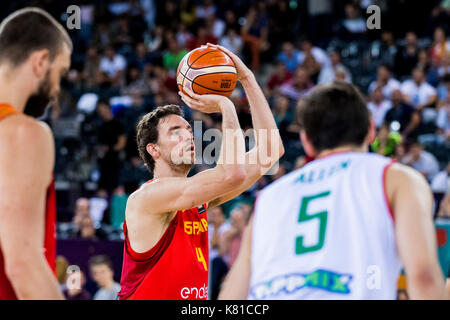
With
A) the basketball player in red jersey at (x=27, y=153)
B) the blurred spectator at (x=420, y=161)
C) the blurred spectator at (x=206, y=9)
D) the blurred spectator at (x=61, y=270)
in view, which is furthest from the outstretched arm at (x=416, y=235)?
the blurred spectator at (x=206, y=9)

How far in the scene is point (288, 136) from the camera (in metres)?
11.5

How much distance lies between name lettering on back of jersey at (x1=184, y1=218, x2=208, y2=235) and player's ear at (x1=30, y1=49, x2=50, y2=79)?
5.64 feet

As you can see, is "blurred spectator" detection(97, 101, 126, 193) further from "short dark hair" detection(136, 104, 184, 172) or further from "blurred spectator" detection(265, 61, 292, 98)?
"short dark hair" detection(136, 104, 184, 172)

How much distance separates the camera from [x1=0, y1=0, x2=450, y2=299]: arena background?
10.1 meters

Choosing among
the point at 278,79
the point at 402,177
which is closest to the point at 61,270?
the point at 278,79

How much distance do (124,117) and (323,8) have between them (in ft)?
18.9

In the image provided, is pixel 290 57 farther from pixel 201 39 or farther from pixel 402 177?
pixel 402 177

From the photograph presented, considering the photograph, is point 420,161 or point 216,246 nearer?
point 216,246

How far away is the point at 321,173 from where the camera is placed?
260cm

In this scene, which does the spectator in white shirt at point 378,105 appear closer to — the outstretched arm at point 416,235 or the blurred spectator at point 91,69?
the blurred spectator at point 91,69

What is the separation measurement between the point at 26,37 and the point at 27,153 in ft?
1.67

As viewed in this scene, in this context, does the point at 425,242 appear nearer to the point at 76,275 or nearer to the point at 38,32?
the point at 38,32

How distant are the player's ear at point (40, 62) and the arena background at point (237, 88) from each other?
5.72 m

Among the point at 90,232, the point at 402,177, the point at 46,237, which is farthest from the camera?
the point at 90,232
